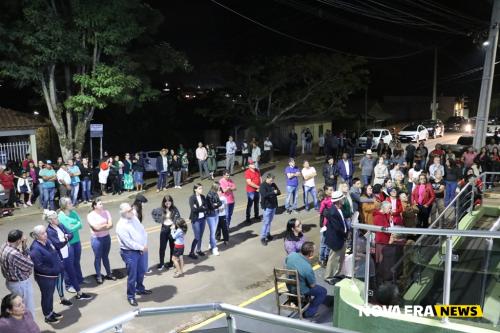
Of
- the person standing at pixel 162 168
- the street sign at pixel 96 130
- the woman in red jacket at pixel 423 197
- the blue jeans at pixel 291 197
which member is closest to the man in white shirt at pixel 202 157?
the person standing at pixel 162 168

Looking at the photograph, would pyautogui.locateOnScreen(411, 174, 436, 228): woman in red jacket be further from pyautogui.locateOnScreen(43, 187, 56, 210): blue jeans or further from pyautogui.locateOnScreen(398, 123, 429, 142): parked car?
pyautogui.locateOnScreen(398, 123, 429, 142): parked car

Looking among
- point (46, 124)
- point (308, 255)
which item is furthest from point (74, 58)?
point (308, 255)

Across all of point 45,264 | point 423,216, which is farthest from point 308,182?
point 45,264

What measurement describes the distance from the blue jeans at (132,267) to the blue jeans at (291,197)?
698 cm

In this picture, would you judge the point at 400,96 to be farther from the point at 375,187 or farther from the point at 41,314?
the point at 41,314

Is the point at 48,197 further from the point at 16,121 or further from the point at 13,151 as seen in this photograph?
the point at 16,121

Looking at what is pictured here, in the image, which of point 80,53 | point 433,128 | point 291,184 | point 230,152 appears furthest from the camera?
point 433,128

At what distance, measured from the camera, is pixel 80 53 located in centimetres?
1861

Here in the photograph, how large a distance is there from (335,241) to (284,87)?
21.0 metres

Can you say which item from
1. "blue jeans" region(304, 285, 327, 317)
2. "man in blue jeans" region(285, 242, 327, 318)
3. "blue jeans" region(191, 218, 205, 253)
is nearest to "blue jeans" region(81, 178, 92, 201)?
"blue jeans" region(191, 218, 205, 253)

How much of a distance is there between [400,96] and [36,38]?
4951 centimetres

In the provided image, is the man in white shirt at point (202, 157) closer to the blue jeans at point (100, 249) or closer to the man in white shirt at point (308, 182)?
the man in white shirt at point (308, 182)

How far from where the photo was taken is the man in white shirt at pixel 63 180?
624 inches

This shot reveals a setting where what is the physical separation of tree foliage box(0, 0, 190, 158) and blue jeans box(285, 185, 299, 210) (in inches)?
316
